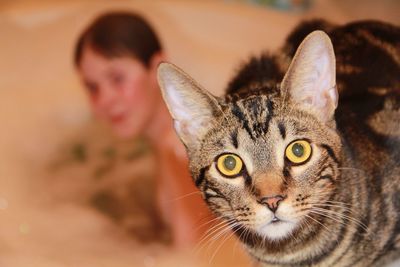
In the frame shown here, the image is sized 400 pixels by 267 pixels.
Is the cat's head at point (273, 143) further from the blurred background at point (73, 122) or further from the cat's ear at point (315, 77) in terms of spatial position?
the blurred background at point (73, 122)

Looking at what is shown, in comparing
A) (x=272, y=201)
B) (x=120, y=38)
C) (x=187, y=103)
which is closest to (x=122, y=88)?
(x=120, y=38)

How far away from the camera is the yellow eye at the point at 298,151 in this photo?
83 cm

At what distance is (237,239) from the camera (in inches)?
37.7

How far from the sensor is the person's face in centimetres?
170

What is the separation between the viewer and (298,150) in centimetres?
84

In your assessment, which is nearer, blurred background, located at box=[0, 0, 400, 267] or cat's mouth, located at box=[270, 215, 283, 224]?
cat's mouth, located at box=[270, 215, 283, 224]

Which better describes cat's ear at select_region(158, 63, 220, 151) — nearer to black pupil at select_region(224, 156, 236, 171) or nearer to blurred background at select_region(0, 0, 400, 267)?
black pupil at select_region(224, 156, 236, 171)

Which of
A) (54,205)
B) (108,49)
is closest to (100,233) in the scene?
(54,205)

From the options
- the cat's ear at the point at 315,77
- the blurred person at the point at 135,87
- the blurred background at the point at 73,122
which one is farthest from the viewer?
the blurred background at the point at 73,122

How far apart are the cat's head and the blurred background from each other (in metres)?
0.83

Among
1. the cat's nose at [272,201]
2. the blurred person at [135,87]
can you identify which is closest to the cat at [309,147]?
the cat's nose at [272,201]

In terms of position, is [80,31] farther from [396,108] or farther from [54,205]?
[396,108]

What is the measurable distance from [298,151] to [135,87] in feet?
3.15

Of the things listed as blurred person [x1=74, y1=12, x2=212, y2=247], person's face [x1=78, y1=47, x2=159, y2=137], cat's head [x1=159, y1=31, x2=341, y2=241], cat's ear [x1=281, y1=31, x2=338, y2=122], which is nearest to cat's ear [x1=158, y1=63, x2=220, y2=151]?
cat's head [x1=159, y1=31, x2=341, y2=241]
